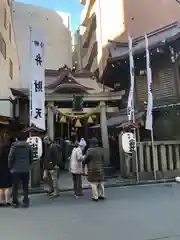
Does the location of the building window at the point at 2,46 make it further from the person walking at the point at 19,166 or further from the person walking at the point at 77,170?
the person walking at the point at 19,166

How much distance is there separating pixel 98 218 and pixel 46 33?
117 ft

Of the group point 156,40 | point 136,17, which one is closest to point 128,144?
point 156,40

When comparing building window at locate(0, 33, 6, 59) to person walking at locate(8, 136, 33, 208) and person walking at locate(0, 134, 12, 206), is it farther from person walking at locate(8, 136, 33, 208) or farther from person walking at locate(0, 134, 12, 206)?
person walking at locate(8, 136, 33, 208)

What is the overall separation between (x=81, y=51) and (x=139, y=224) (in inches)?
1432

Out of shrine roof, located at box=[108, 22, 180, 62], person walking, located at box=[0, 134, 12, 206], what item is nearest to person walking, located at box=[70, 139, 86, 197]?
person walking, located at box=[0, 134, 12, 206]

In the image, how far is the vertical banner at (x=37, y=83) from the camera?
11859mm

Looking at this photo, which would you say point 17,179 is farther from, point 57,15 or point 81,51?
point 57,15

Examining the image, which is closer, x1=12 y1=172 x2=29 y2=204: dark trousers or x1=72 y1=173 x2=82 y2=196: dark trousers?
x1=12 y1=172 x2=29 y2=204: dark trousers

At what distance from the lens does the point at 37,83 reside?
12.3 m

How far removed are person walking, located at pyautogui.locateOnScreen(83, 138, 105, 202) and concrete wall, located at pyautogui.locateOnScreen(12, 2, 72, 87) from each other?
26683 mm

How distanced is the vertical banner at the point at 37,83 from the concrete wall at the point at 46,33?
2276cm

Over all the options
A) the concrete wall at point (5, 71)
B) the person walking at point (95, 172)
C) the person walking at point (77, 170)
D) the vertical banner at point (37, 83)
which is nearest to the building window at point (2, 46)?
the concrete wall at point (5, 71)

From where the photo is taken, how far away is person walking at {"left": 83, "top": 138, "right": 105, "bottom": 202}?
921cm

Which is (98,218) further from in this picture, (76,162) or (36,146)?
(36,146)
